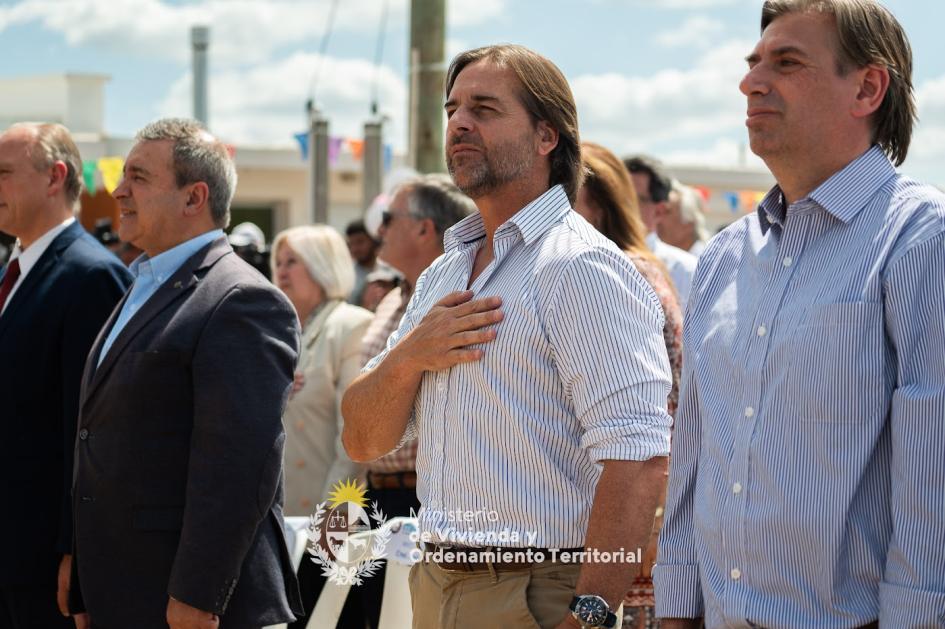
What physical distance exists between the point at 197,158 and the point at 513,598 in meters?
1.99

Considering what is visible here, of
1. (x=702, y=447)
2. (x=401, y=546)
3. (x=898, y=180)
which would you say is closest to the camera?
(x=898, y=180)

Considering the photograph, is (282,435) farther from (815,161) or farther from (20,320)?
(815,161)

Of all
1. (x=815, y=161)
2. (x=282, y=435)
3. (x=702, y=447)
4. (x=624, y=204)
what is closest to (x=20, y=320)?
(x=282, y=435)

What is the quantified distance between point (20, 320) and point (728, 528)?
292 centimetres

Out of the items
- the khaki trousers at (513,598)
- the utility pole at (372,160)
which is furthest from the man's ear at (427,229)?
the utility pole at (372,160)

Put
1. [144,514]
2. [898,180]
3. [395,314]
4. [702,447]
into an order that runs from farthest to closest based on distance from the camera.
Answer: [395,314], [144,514], [702,447], [898,180]

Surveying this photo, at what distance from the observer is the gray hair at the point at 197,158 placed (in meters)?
3.82

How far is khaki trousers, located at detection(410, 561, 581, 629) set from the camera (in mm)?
2514

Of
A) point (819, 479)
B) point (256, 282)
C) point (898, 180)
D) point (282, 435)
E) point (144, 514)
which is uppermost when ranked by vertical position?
point (898, 180)

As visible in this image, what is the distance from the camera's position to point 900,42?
2.29 meters

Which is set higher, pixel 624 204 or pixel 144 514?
pixel 624 204

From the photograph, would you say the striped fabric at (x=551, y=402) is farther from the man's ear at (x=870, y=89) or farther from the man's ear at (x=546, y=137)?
the man's ear at (x=870, y=89)

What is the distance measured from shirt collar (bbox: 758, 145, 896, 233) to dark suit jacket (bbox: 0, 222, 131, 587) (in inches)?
111

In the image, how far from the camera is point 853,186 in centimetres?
223
